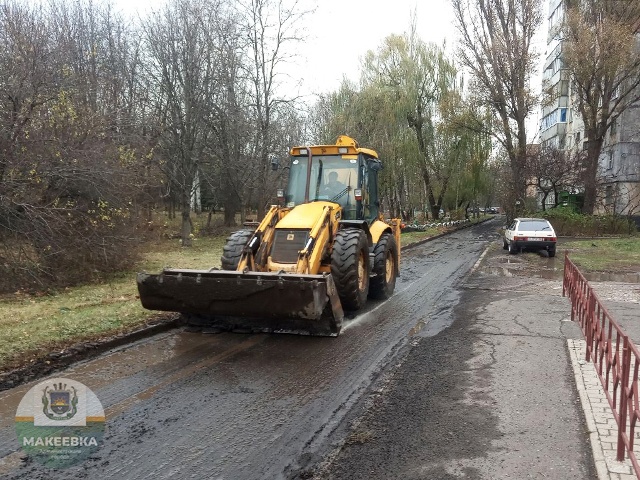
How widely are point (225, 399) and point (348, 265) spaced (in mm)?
3540

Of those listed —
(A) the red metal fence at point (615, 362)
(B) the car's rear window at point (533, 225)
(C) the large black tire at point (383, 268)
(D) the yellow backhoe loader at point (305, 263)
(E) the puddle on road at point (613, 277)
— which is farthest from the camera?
(B) the car's rear window at point (533, 225)

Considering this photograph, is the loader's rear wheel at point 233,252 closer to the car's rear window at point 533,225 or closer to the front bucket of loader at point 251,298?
the front bucket of loader at point 251,298

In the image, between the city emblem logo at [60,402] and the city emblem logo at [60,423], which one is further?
the city emblem logo at [60,402]

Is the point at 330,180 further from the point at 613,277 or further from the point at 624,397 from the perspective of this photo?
the point at 613,277

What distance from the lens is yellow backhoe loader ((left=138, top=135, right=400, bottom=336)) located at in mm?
6965

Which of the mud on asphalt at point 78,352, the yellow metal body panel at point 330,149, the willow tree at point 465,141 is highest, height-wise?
the willow tree at point 465,141

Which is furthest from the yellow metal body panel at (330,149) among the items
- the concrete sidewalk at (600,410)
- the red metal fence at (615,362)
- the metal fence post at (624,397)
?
the metal fence post at (624,397)

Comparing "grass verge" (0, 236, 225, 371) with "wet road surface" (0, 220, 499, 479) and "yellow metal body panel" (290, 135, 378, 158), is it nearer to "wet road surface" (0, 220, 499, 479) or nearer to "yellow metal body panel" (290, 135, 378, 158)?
"wet road surface" (0, 220, 499, 479)

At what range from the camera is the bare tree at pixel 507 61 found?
3162cm

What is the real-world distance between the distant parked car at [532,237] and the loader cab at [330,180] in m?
12.9

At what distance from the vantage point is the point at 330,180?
10094 millimetres

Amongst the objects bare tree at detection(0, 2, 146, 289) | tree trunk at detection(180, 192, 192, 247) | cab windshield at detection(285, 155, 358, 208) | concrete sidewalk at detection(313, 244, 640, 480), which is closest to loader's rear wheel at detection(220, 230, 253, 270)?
cab windshield at detection(285, 155, 358, 208)

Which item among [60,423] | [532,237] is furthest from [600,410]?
Result: [532,237]

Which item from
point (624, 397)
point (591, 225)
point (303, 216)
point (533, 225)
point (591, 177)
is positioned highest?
point (591, 177)
